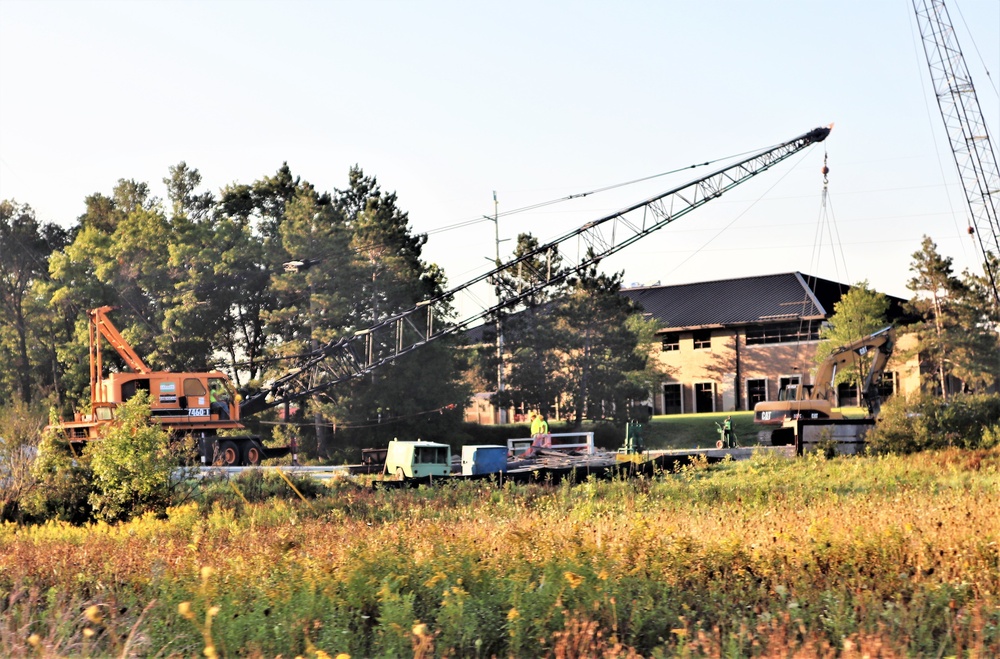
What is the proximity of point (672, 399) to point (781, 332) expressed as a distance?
850 centimetres

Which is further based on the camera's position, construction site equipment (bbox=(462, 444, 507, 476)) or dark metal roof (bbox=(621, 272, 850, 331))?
dark metal roof (bbox=(621, 272, 850, 331))

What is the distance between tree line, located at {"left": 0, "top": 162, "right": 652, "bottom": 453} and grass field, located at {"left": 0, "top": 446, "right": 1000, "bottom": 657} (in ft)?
111

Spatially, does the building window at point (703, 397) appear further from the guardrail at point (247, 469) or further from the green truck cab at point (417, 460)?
the green truck cab at point (417, 460)

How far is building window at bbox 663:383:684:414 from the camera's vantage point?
76.2 m

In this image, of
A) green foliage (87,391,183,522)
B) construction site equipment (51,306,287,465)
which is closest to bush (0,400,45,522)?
green foliage (87,391,183,522)

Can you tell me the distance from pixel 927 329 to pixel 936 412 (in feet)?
117

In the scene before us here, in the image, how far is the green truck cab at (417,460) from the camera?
29312 mm

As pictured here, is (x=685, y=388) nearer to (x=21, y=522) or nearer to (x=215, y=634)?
(x=21, y=522)

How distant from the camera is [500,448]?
1184 inches

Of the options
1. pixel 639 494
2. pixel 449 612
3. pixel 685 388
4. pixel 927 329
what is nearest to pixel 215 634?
pixel 449 612

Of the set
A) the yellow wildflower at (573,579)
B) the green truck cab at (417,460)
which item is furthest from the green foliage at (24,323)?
the yellow wildflower at (573,579)

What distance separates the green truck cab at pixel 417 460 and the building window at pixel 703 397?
154 feet

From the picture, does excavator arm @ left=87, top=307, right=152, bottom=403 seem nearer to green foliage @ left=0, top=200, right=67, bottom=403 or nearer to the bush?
green foliage @ left=0, top=200, right=67, bottom=403

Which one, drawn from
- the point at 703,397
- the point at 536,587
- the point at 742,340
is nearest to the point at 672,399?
the point at 703,397
